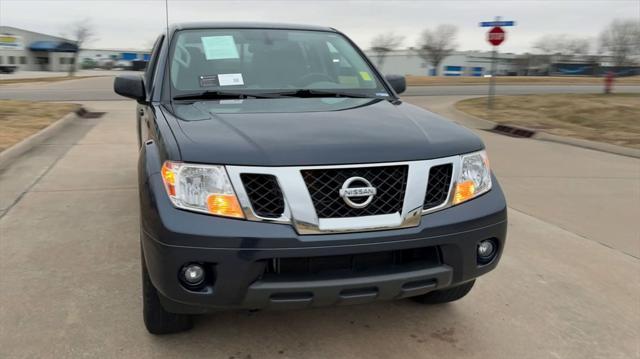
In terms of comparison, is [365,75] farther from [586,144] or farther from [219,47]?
[586,144]

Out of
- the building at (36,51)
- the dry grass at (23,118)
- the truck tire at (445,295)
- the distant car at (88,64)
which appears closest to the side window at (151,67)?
the truck tire at (445,295)

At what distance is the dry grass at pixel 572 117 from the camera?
10.8 meters

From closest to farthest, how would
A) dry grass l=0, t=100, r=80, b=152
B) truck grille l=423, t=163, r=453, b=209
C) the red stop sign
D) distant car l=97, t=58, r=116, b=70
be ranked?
truck grille l=423, t=163, r=453, b=209
dry grass l=0, t=100, r=80, b=152
the red stop sign
distant car l=97, t=58, r=116, b=70

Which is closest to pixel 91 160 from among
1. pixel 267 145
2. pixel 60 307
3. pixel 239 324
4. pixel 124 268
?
pixel 124 268

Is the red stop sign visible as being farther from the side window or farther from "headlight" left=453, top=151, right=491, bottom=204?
"headlight" left=453, top=151, right=491, bottom=204

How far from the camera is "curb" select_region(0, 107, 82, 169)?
7.21 meters

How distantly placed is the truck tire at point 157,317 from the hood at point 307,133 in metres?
0.75

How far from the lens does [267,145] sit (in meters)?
2.35

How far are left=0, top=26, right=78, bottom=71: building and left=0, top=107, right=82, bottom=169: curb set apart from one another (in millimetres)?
60187

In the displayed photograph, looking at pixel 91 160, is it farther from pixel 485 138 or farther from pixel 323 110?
pixel 485 138

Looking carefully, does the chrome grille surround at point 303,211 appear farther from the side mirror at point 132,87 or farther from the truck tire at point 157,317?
the side mirror at point 132,87

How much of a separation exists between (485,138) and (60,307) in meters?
8.98

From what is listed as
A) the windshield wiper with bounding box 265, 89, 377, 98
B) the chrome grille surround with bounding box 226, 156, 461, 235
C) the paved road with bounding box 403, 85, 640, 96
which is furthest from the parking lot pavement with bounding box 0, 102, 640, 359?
the paved road with bounding box 403, 85, 640, 96

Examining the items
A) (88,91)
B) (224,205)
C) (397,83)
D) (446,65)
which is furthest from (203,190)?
(446,65)
